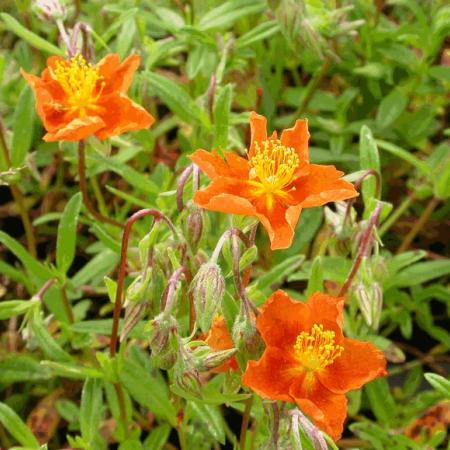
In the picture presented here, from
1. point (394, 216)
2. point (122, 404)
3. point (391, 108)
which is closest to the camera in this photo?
point (122, 404)

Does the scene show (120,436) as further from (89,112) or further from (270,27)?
(270,27)

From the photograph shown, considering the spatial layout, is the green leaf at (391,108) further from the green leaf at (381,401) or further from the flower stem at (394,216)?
the green leaf at (381,401)

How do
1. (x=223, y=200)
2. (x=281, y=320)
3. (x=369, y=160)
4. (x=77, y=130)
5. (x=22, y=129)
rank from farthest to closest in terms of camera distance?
1. (x=22, y=129)
2. (x=369, y=160)
3. (x=77, y=130)
4. (x=281, y=320)
5. (x=223, y=200)

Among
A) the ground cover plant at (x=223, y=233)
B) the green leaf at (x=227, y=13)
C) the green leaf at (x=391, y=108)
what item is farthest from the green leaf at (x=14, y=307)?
the green leaf at (x=391, y=108)

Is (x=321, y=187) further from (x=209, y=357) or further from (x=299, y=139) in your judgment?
(x=209, y=357)

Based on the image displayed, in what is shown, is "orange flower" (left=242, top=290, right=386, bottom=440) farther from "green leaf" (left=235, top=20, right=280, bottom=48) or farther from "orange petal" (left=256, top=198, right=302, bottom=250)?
"green leaf" (left=235, top=20, right=280, bottom=48)

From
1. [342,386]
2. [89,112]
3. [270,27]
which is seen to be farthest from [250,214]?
[270,27]

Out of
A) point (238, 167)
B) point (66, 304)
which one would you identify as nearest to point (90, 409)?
point (66, 304)

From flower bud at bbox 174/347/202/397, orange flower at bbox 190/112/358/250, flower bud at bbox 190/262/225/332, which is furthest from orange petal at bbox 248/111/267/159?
flower bud at bbox 174/347/202/397
